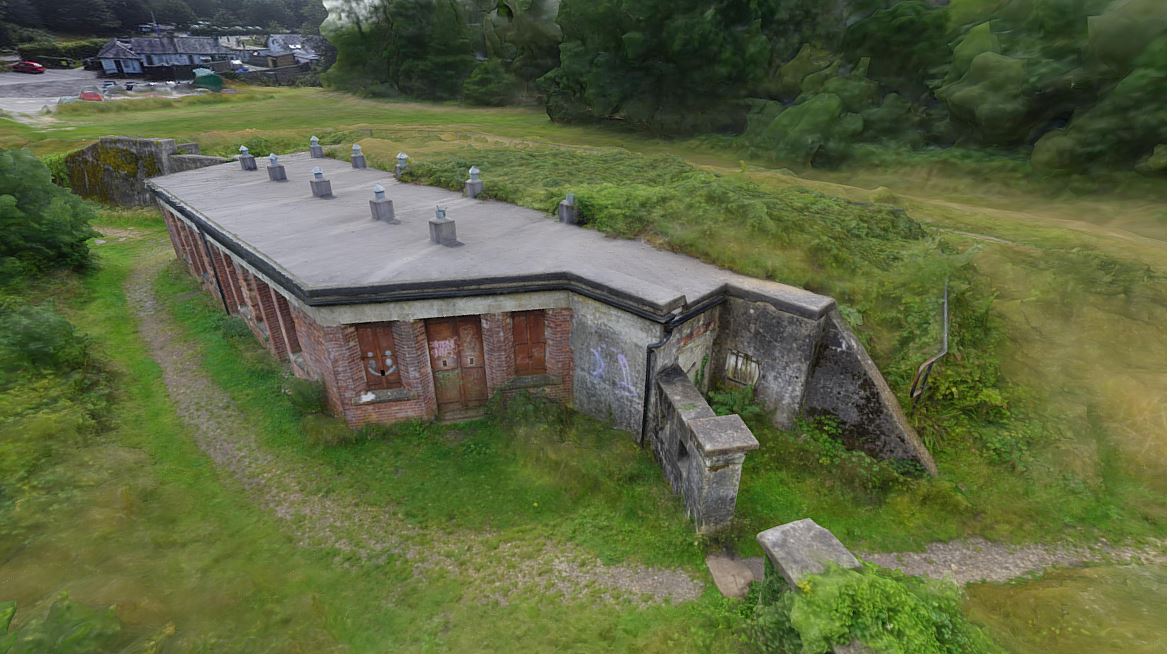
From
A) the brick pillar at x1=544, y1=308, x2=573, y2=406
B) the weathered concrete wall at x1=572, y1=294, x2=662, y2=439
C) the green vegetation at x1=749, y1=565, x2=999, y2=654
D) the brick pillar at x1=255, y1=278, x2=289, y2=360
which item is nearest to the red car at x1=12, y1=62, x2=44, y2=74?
the brick pillar at x1=255, y1=278, x2=289, y2=360

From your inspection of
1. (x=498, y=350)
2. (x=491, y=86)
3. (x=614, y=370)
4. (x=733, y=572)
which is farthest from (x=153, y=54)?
(x=733, y=572)

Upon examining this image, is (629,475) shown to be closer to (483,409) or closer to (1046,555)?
(483,409)

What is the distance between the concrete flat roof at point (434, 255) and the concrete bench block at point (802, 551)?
3753 millimetres

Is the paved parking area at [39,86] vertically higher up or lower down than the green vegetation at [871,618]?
higher up

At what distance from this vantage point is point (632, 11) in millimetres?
29375

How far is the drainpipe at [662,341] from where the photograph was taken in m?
9.47

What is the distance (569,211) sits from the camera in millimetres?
14289

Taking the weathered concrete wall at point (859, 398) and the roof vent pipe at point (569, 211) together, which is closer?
the weathered concrete wall at point (859, 398)

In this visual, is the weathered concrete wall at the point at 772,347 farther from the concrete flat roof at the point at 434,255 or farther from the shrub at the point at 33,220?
the shrub at the point at 33,220

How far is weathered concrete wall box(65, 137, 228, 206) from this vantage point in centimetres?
2703

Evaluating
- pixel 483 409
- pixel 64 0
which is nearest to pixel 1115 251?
pixel 483 409

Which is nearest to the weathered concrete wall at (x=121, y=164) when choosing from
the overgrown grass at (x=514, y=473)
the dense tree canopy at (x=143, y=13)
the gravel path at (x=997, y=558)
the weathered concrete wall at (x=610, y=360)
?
the overgrown grass at (x=514, y=473)

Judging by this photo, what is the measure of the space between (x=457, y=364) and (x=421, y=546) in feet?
12.1

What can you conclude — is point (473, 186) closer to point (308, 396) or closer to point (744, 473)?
point (308, 396)
